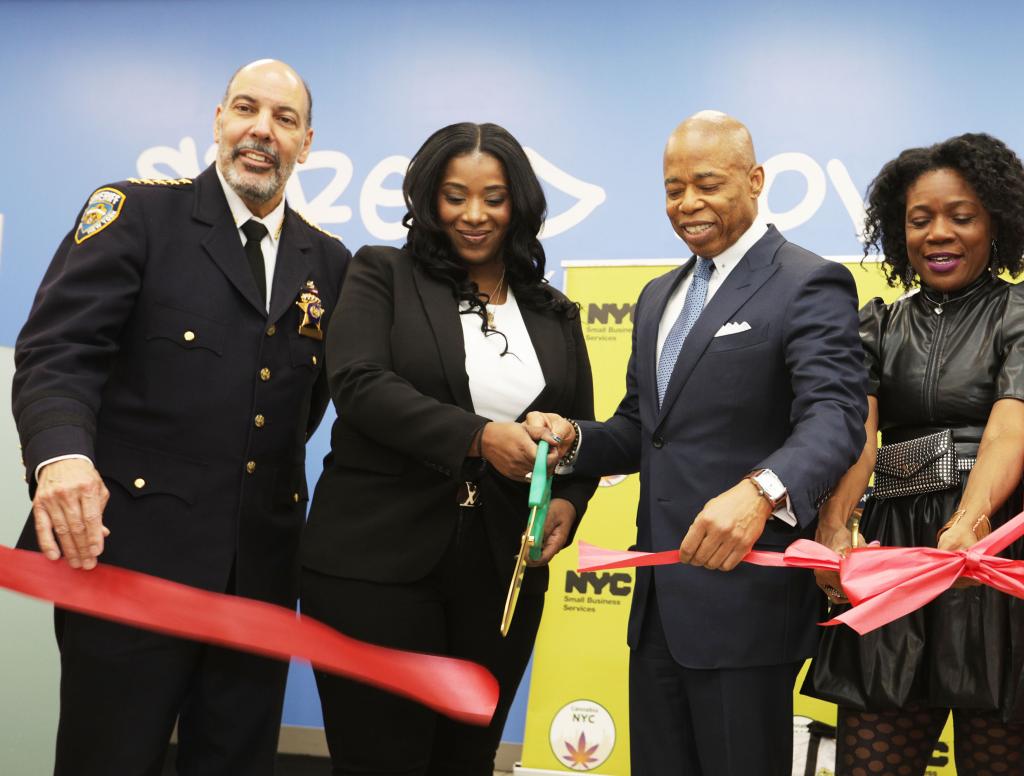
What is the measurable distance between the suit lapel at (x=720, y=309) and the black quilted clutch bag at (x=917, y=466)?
0.52m

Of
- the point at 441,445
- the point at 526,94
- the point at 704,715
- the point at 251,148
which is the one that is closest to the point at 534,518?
the point at 441,445

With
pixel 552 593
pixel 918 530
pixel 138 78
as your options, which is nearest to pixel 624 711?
pixel 552 593

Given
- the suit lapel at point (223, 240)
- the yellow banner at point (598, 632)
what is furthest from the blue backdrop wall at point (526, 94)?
the suit lapel at point (223, 240)

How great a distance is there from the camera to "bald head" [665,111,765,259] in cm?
216

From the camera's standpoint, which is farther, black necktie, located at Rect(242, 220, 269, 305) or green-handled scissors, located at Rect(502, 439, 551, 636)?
black necktie, located at Rect(242, 220, 269, 305)

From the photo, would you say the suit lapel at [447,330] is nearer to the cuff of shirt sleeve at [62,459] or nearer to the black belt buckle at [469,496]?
the black belt buckle at [469,496]

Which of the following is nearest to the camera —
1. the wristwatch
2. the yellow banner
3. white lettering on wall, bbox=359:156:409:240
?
the wristwatch

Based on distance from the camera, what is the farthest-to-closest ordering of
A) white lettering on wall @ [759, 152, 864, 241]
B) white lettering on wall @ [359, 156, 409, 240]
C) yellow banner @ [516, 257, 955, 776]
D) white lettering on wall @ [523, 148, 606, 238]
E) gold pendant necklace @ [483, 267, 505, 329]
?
1. white lettering on wall @ [359, 156, 409, 240]
2. white lettering on wall @ [523, 148, 606, 238]
3. white lettering on wall @ [759, 152, 864, 241]
4. yellow banner @ [516, 257, 955, 776]
5. gold pendant necklace @ [483, 267, 505, 329]

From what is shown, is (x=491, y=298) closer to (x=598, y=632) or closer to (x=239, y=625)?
(x=239, y=625)

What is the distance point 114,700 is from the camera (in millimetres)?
2088

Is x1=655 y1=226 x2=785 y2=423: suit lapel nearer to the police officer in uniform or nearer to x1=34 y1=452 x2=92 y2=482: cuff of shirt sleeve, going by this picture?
the police officer in uniform

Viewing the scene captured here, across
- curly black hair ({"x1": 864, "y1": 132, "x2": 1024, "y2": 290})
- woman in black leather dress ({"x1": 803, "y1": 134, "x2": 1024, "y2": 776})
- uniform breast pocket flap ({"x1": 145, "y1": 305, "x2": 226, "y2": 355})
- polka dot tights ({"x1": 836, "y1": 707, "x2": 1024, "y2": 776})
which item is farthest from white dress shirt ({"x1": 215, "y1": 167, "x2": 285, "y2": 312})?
polka dot tights ({"x1": 836, "y1": 707, "x2": 1024, "y2": 776})

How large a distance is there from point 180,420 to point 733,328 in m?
1.17

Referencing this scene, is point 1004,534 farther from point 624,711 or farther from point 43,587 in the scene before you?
point 624,711
